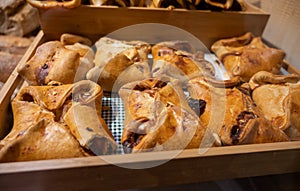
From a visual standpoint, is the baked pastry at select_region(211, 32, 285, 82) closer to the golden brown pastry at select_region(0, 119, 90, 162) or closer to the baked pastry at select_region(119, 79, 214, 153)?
the baked pastry at select_region(119, 79, 214, 153)

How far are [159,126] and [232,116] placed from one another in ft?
1.08

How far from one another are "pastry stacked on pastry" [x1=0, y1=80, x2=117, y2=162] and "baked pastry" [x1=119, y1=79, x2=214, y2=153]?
0.31 feet

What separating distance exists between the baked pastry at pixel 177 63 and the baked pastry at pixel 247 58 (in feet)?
0.54

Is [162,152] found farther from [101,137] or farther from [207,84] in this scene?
[207,84]

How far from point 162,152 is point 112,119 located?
362mm

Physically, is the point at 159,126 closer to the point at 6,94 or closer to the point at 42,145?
the point at 42,145

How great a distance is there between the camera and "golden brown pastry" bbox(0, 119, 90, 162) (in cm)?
74

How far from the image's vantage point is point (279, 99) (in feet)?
3.49

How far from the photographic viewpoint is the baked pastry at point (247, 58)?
1316 mm

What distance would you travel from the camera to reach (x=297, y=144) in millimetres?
874

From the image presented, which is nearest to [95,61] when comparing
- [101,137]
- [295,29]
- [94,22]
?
[94,22]

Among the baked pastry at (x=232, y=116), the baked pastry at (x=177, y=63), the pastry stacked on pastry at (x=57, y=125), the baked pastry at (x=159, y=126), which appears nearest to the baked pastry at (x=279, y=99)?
the baked pastry at (x=232, y=116)

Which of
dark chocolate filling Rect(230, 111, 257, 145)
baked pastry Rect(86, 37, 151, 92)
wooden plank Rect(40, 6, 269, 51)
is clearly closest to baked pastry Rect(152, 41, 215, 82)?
baked pastry Rect(86, 37, 151, 92)

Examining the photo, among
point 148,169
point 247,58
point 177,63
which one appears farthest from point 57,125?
point 247,58
